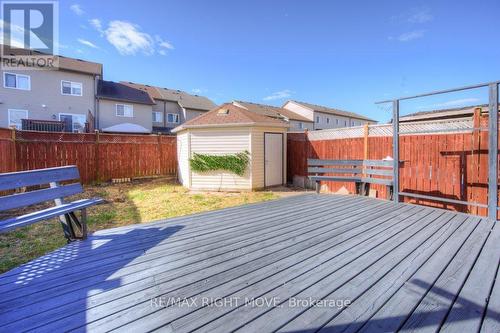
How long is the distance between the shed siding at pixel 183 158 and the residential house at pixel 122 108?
10.4m

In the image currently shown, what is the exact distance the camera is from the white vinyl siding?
61.3 feet

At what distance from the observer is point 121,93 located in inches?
894

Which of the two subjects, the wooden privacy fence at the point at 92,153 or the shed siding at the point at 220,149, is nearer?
the wooden privacy fence at the point at 92,153

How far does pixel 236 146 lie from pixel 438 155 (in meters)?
6.39

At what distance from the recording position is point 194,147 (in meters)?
10.0

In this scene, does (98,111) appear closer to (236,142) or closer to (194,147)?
(194,147)

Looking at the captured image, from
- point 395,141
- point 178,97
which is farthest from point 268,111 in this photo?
point 395,141

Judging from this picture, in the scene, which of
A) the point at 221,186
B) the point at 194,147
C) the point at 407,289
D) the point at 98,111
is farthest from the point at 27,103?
the point at 407,289

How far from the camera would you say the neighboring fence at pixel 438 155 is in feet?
16.4

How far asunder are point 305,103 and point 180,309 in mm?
37289

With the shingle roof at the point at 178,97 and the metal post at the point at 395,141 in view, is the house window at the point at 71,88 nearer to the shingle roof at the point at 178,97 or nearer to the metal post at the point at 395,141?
the shingle roof at the point at 178,97

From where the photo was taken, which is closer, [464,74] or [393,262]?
[393,262]

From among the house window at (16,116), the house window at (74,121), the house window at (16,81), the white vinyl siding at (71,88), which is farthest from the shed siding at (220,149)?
the house window at (16,81)

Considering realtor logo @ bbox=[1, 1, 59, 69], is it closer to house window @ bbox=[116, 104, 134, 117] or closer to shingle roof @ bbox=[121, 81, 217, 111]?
house window @ bbox=[116, 104, 134, 117]
